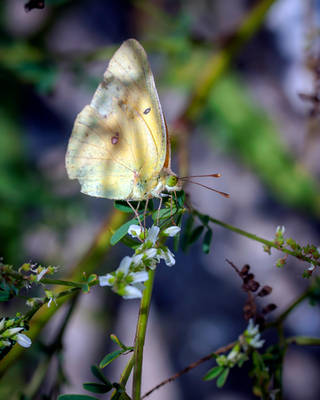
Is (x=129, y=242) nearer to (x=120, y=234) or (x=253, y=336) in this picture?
(x=120, y=234)

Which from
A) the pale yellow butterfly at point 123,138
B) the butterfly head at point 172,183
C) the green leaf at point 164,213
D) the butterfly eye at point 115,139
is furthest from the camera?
the butterfly eye at point 115,139

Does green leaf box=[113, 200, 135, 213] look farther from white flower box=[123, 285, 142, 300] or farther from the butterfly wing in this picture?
white flower box=[123, 285, 142, 300]

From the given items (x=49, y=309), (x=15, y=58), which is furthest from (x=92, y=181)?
(x=15, y=58)

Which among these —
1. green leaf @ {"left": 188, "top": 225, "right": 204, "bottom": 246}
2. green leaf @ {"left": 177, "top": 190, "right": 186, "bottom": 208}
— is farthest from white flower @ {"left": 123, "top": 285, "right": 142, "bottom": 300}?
green leaf @ {"left": 188, "top": 225, "right": 204, "bottom": 246}

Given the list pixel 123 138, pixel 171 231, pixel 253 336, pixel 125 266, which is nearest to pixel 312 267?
pixel 253 336

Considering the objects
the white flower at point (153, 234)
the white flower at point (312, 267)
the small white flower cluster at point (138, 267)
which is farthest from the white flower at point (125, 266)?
the white flower at point (312, 267)

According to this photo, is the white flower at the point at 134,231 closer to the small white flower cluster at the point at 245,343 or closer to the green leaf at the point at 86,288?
the green leaf at the point at 86,288

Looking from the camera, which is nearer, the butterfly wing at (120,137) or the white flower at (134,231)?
the white flower at (134,231)

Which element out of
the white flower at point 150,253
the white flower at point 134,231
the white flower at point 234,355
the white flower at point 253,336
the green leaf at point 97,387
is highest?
the white flower at point 134,231
